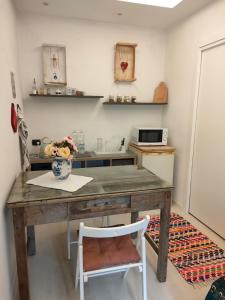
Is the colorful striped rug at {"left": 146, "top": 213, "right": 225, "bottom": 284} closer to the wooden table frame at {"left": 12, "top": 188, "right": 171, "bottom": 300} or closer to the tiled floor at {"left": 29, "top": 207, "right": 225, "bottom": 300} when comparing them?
the tiled floor at {"left": 29, "top": 207, "right": 225, "bottom": 300}

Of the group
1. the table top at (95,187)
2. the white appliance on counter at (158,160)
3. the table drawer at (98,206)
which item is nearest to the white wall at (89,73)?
the white appliance on counter at (158,160)

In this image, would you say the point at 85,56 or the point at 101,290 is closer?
the point at 101,290

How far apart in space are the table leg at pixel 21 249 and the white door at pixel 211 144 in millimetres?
2092

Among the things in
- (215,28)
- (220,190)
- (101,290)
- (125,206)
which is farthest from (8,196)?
(215,28)

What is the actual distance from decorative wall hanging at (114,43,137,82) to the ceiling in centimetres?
34

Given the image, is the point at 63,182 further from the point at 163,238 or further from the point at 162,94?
the point at 162,94

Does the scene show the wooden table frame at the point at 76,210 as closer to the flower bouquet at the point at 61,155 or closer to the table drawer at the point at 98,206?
the table drawer at the point at 98,206

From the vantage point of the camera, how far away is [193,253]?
2.22 meters

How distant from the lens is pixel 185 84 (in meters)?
3.02

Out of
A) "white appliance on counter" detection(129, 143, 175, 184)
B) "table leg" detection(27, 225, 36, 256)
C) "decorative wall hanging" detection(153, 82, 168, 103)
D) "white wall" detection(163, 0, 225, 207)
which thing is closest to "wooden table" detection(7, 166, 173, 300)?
"table leg" detection(27, 225, 36, 256)

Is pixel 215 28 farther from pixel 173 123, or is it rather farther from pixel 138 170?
pixel 138 170

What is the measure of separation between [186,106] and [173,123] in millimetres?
409

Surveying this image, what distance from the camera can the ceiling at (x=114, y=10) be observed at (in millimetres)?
2555

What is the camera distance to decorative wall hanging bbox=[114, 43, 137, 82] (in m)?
3.30
